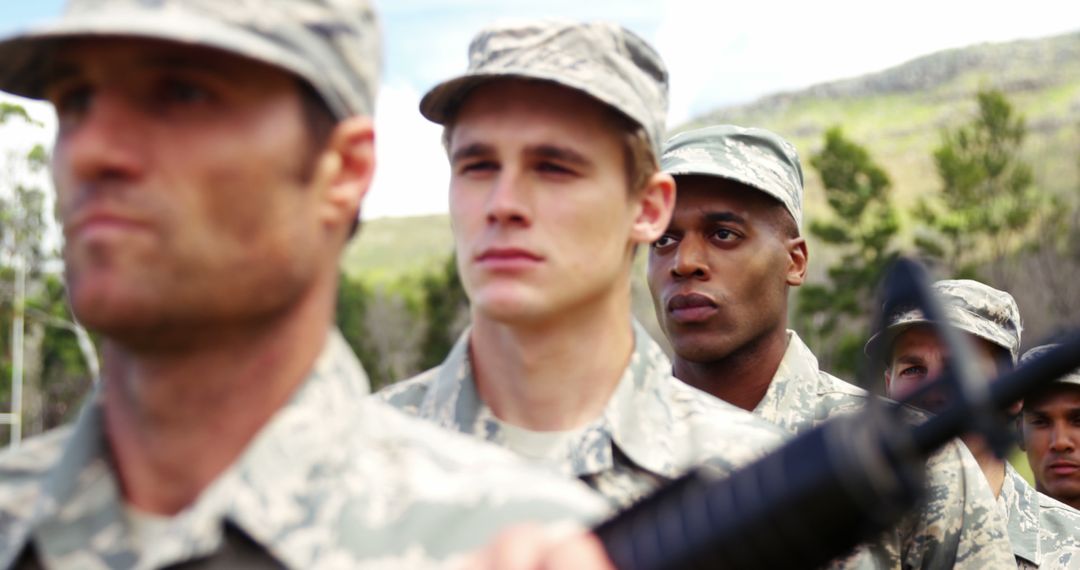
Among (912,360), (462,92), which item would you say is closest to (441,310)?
(912,360)

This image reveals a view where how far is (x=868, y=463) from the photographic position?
6.09ft

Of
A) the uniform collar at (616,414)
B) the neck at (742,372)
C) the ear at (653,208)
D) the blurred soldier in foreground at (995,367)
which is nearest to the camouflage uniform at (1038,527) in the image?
the blurred soldier in foreground at (995,367)

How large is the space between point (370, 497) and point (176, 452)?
328 millimetres

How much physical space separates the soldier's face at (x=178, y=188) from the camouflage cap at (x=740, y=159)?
11.1 ft

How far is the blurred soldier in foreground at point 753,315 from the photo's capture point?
17.0 ft

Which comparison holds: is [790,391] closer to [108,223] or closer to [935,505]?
[935,505]

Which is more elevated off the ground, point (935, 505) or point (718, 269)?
point (718, 269)

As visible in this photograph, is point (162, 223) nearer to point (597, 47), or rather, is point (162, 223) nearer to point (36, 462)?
point (36, 462)

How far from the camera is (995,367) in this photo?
676 centimetres

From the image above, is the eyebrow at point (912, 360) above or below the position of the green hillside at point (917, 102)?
below

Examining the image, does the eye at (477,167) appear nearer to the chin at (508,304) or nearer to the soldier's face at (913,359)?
the chin at (508,304)

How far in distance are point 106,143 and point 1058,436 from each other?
6855 mm

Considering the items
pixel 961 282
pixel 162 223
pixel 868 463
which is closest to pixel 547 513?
pixel 868 463

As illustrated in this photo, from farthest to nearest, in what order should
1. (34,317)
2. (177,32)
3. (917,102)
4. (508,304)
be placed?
(917,102) → (34,317) → (508,304) → (177,32)
